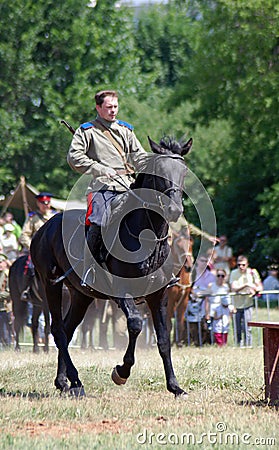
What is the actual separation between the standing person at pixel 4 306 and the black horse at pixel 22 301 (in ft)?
0.59

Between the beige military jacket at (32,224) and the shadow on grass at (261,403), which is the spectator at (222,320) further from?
the shadow on grass at (261,403)

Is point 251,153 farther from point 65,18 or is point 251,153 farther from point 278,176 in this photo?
point 65,18

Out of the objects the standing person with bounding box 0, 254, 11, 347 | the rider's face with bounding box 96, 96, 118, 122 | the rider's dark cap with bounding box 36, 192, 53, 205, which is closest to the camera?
the rider's face with bounding box 96, 96, 118, 122

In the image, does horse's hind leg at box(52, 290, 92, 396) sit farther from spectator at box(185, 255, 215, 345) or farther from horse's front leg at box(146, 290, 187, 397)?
spectator at box(185, 255, 215, 345)

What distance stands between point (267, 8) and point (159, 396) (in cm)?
2220

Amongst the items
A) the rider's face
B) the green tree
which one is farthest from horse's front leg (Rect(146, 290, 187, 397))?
the green tree

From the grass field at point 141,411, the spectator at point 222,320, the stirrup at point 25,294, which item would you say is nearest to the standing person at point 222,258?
the spectator at point 222,320

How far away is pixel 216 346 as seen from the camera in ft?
55.6

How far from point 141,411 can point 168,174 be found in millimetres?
2141

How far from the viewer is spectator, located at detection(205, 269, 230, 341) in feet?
58.6

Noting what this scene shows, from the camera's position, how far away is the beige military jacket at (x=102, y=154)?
9.34m

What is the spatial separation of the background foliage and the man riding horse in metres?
19.1

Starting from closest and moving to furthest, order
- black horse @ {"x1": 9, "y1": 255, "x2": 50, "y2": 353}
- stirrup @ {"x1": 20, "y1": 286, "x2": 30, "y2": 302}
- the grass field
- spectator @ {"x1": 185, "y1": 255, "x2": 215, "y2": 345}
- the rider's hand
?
the grass field < the rider's hand < black horse @ {"x1": 9, "y1": 255, "x2": 50, "y2": 353} < stirrup @ {"x1": 20, "y1": 286, "x2": 30, "y2": 302} < spectator @ {"x1": 185, "y1": 255, "x2": 215, "y2": 345}

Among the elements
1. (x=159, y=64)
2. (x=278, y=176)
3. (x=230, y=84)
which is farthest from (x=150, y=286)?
(x=159, y=64)
